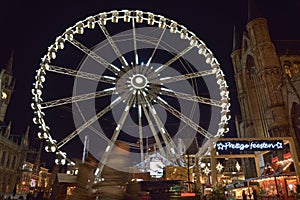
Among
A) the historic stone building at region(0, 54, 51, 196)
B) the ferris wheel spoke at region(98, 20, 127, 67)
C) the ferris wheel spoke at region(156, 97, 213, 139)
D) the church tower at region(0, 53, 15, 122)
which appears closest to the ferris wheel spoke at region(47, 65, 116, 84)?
the ferris wheel spoke at region(98, 20, 127, 67)

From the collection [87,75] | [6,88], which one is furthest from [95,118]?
[6,88]

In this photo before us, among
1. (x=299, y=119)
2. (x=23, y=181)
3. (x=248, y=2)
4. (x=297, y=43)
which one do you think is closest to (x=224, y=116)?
(x=299, y=119)

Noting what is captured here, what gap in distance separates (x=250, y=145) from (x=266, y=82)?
45.6 feet

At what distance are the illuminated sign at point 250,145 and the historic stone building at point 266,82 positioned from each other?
6360mm

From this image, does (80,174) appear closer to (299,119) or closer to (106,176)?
(106,176)

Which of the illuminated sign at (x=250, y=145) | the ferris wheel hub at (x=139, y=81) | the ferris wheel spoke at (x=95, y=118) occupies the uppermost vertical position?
the ferris wheel hub at (x=139, y=81)

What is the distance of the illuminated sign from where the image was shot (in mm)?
17375

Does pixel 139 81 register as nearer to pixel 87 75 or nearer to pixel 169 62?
pixel 169 62

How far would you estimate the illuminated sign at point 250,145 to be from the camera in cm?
1738

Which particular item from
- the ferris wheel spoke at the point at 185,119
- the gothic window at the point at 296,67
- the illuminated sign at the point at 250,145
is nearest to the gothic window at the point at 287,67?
the gothic window at the point at 296,67

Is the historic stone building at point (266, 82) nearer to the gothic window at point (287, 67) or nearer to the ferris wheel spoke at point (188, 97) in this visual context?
the gothic window at point (287, 67)

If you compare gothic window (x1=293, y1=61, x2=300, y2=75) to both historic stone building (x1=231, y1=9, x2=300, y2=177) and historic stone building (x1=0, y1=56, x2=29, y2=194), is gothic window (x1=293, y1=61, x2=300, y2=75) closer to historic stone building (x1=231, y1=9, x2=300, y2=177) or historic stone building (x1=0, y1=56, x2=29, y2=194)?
historic stone building (x1=231, y1=9, x2=300, y2=177)

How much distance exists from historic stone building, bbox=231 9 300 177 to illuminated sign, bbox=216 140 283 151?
636 centimetres

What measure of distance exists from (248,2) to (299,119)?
19211 mm
